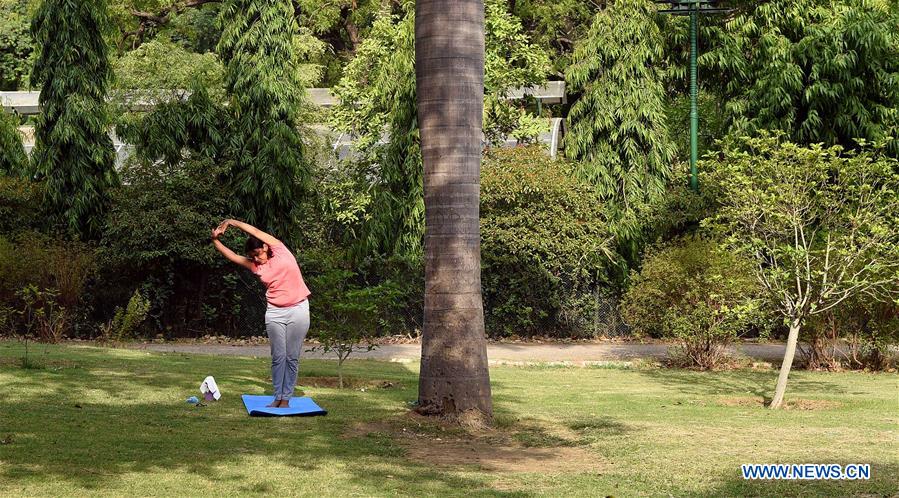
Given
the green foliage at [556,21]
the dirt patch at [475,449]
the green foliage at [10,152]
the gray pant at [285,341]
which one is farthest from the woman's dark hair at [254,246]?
the green foliage at [556,21]

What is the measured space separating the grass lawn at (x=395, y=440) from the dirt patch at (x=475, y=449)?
0.8 inches

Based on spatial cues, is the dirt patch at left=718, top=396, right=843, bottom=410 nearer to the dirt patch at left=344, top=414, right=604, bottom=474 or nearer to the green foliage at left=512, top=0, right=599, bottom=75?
the dirt patch at left=344, top=414, right=604, bottom=474

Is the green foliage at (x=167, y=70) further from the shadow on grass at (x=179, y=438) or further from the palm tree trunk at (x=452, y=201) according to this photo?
the palm tree trunk at (x=452, y=201)

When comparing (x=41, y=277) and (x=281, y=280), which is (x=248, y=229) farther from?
(x=41, y=277)

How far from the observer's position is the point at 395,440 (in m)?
10.7

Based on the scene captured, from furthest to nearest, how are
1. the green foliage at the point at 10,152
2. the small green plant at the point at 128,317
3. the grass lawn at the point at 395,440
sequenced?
the green foliage at the point at 10,152
the small green plant at the point at 128,317
the grass lawn at the point at 395,440

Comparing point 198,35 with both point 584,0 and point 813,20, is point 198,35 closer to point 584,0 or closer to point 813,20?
point 584,0

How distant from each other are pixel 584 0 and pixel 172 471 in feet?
100

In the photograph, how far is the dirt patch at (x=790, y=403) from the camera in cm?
1455

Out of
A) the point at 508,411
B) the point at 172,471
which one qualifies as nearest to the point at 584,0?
the point at 508,411

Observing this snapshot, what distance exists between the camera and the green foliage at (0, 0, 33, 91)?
44.6 metres

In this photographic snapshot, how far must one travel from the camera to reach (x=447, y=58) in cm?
1159

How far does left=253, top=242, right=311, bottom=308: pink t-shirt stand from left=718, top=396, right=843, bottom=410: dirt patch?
19.3 feet

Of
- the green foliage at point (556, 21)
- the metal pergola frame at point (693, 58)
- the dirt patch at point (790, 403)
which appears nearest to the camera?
the dirt patch at point (790, 403)
